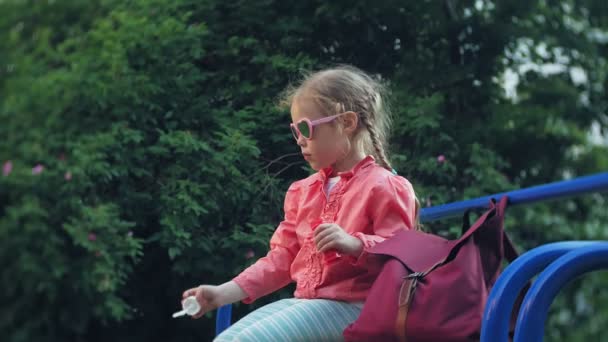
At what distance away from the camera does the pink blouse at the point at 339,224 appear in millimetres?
1755

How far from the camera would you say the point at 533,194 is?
1498 mm

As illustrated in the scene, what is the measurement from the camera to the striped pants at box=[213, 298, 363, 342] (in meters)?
1.65

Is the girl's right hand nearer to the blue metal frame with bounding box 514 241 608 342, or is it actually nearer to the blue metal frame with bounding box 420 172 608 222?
the blue metal frame with bounding box 420 172 608 222

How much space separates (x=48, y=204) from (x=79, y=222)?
40cm

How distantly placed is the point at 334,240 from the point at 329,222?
9.6 inches

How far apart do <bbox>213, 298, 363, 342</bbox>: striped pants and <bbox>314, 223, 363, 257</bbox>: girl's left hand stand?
147mm

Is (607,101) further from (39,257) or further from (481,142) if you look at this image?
(39,257)

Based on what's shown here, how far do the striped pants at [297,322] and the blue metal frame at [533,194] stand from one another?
1.15ft

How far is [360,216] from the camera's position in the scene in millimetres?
1784

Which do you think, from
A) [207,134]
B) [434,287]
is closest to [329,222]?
[434,287]

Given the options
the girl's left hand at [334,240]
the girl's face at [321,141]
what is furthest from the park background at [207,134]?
the girl's left hand at [334,240]

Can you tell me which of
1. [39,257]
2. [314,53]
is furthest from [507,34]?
[39,257]

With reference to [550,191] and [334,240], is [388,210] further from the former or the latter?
[550,191]

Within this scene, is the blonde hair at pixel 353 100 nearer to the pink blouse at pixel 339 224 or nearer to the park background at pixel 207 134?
the pink blouse at pixel 339 224
